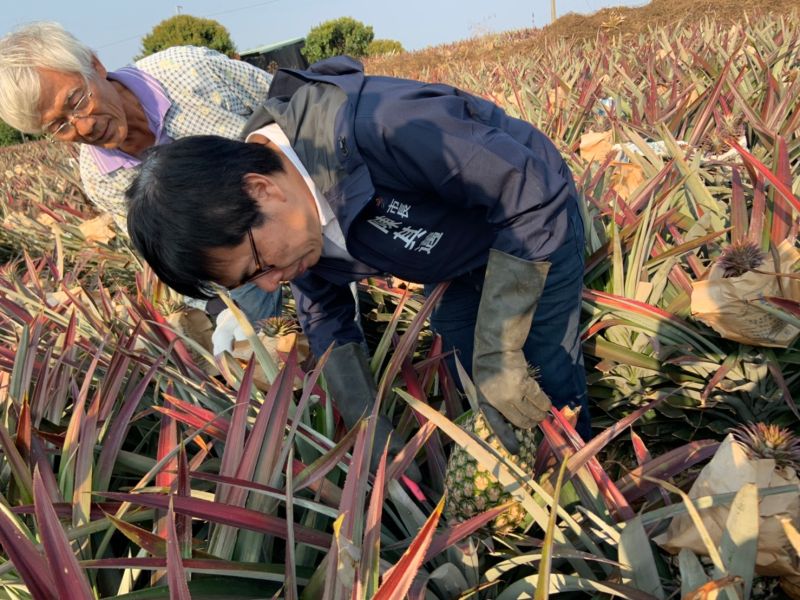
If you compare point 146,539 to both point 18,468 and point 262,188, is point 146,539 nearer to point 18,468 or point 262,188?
point 18,468

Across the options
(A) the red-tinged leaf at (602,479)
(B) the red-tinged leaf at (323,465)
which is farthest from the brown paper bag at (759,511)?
(B) the red-tinged leaf at (323,465)

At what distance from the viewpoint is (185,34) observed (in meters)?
22.4

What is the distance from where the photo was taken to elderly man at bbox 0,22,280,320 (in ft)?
5.68

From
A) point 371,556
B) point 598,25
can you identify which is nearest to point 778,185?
point 371,556

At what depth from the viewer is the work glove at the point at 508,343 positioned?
116 cm

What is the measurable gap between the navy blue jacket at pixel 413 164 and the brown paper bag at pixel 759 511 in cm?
53

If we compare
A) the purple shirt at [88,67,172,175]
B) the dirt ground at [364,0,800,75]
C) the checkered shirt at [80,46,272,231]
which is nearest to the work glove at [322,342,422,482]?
the checkered shirt at [80,46,272,231]

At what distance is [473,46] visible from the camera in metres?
13.6

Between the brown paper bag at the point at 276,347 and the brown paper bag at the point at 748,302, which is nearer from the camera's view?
the brown paper bag at the point at 748,302

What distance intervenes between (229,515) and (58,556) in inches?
8.1

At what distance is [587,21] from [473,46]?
251 centimetres

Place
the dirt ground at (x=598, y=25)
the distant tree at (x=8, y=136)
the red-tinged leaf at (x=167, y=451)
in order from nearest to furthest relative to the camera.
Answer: the red-tinged leaf at (x=167, y=451)
the dirt ground at (x=598, y=25)
the distant tree at (x=8, y=136)

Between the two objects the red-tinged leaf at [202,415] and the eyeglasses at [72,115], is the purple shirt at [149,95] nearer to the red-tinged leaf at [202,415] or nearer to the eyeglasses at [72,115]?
the eyeglasses at [72,115]

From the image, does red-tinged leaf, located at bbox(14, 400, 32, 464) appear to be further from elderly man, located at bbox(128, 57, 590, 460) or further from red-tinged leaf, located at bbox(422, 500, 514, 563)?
red-tinged leaf, located at bbox(422, 500, 514, 563)
